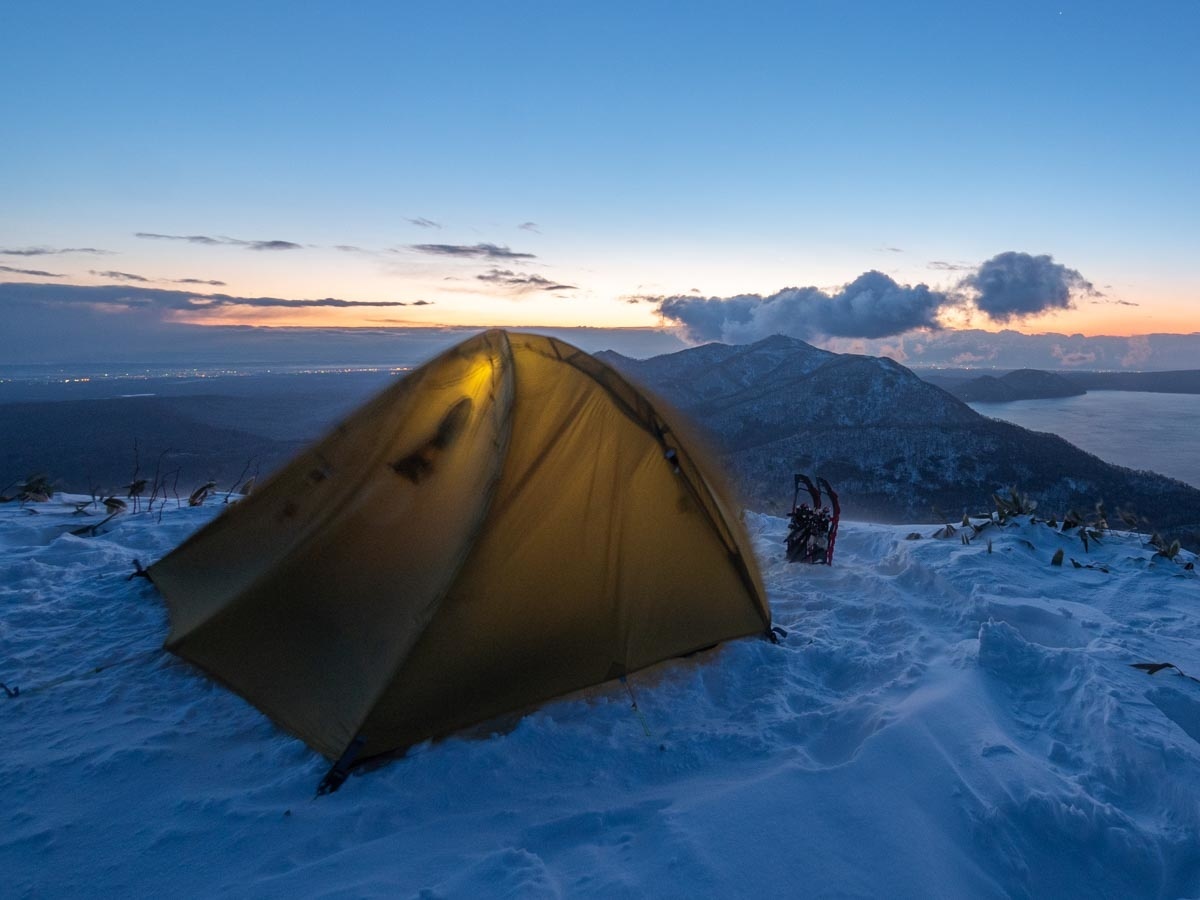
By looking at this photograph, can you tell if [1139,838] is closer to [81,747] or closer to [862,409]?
[81,747]

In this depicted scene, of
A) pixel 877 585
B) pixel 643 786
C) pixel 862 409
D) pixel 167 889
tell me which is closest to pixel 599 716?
pixel 643 786

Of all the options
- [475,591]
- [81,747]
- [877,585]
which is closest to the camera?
[81,747]

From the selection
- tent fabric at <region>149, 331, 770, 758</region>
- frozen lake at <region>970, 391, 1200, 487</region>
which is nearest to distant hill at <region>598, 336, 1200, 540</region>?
frozen lake at <region>970, 391, 1200, 487</region>

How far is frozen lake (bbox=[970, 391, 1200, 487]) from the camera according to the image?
10356cm

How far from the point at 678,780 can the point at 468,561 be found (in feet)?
6.72

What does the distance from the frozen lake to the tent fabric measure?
381ft

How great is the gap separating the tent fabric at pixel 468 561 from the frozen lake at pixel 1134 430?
11614cm

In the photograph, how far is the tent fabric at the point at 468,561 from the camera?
4262 mm

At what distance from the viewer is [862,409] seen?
143 meters

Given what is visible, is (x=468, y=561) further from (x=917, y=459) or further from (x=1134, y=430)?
(x=1134, y=430)

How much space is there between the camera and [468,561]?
4383 millimetres

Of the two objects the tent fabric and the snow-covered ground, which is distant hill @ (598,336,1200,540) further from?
the snow-covered ground

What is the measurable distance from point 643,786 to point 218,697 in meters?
3.38

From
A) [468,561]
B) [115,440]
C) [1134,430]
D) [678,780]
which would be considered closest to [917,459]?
[1134,430]
